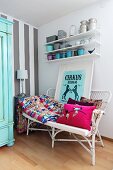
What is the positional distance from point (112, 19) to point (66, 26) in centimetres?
97

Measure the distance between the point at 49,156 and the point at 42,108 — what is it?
31.9 inches

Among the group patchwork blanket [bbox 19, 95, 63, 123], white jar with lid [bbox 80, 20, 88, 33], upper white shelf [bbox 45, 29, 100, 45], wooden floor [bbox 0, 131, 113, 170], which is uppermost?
white jar with lid [bbox 80, 20, 88, 33]

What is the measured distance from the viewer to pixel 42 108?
256 centimetres

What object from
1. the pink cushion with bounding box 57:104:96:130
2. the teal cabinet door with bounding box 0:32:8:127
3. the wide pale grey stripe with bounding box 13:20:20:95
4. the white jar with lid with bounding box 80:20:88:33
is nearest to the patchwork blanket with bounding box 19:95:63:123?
the pink cushion with bounding box 57:104:96:130

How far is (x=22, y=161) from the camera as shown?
1.87 m

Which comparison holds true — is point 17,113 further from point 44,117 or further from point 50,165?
point 50,165

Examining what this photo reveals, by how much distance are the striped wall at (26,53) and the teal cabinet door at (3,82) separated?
0.96m

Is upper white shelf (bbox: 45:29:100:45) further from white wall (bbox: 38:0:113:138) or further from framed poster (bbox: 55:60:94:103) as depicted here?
framed poster (bbox: 55:60:94:103)

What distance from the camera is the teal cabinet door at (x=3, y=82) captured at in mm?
2145

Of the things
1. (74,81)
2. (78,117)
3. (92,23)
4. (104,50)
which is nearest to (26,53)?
(74,81)

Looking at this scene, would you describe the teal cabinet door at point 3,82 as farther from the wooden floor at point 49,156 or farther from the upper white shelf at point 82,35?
the upper white shelf at point 82,35

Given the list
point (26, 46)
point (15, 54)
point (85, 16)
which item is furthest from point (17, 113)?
point (85, 16)

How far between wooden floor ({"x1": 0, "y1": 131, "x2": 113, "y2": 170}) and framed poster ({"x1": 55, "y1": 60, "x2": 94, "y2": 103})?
0.87m

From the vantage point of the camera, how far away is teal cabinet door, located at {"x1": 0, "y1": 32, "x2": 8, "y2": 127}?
2.15 metres
